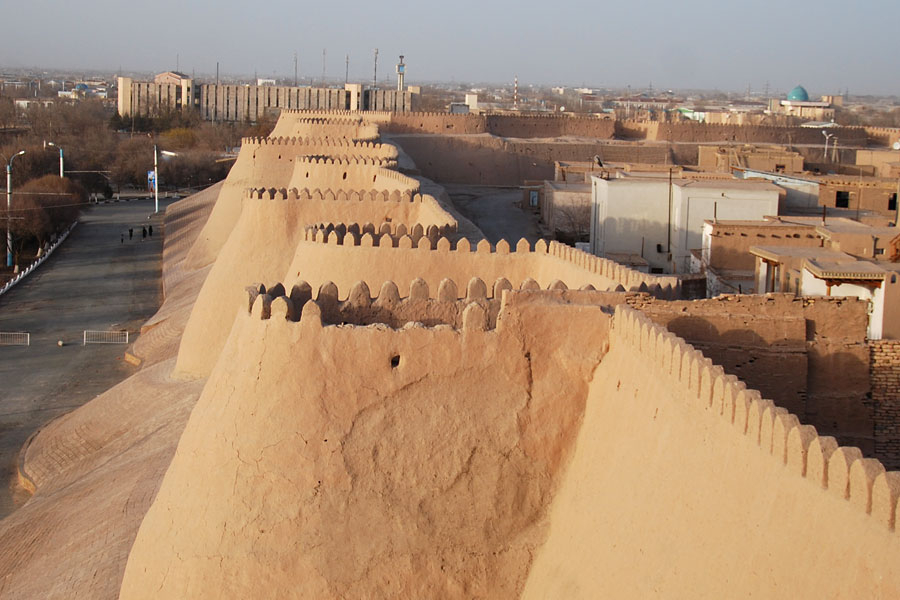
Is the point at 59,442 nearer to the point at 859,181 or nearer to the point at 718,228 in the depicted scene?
the point at 718,228

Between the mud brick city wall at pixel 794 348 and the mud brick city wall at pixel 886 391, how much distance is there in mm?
53

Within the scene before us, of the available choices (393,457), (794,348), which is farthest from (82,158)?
(794,348)

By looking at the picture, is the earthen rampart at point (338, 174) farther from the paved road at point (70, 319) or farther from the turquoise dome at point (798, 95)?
the turquoise dome at point (798, 95)

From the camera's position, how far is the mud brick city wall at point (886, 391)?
26.4ft

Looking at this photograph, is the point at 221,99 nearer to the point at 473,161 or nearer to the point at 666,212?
the point at 473,161

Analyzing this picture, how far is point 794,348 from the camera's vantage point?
8.00 metres

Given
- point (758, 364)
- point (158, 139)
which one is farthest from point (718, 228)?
point (158, 139)

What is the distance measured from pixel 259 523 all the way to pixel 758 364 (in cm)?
328

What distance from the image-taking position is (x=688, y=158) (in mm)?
34875

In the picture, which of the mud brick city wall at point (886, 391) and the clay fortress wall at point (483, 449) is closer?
the clay fortress wall at point (483, 449)

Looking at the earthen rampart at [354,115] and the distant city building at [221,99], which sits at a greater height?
the distant city building at [221,99]

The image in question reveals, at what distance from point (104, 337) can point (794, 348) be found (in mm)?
Result: 15523

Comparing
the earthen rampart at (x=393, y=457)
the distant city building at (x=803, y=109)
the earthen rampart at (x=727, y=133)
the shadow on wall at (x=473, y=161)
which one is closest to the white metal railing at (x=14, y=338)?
the shadow on wall at (x=473, y=161)

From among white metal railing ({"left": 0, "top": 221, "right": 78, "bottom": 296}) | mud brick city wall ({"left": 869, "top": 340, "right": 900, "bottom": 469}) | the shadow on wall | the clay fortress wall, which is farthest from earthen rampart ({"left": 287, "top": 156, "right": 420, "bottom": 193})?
the shadow on wall
